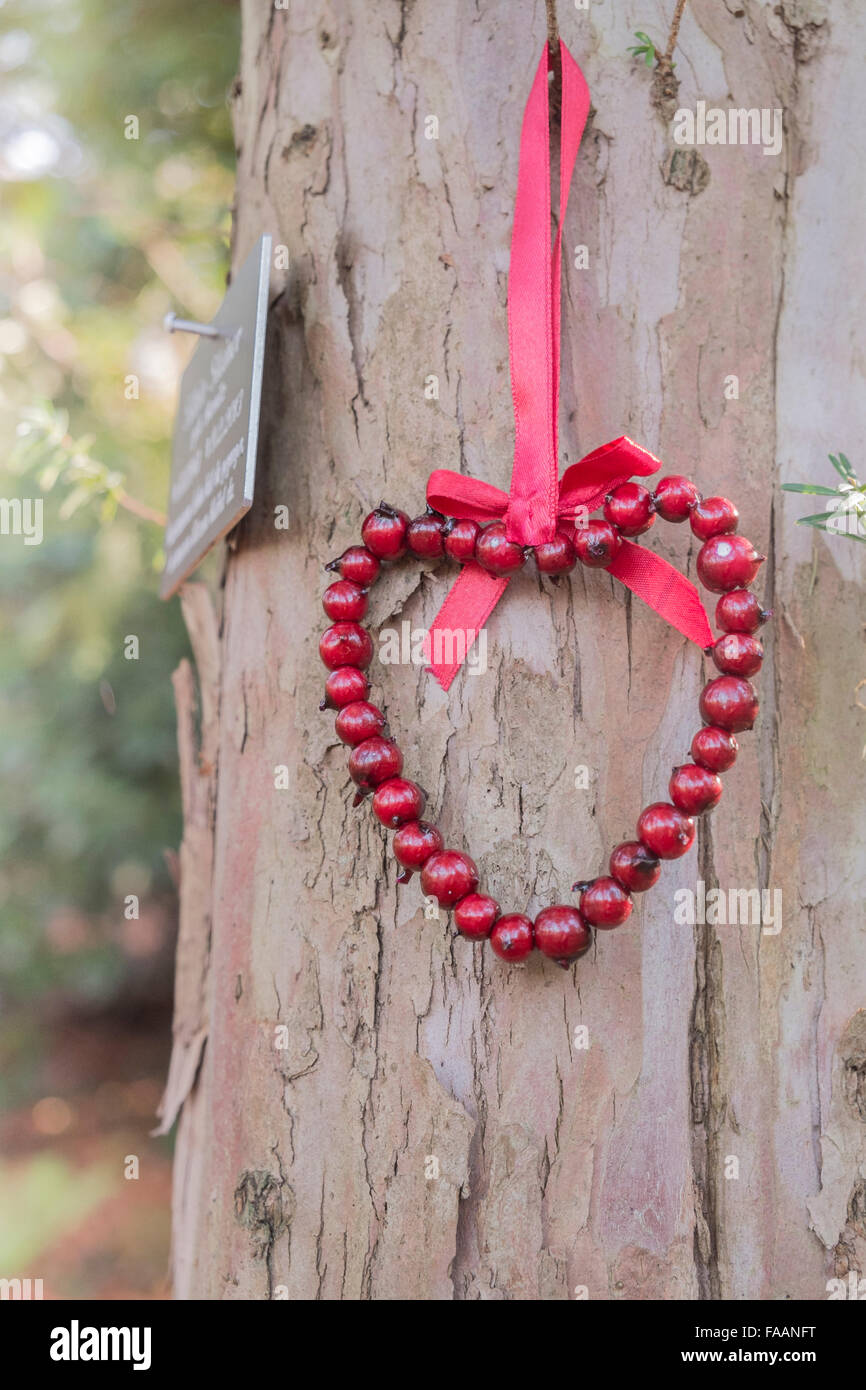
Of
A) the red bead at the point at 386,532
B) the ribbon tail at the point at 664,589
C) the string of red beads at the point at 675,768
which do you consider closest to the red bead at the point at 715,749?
the string of red beads at the point at 675,768

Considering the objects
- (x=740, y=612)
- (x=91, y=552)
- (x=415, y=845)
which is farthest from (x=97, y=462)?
(x=740, y=612)

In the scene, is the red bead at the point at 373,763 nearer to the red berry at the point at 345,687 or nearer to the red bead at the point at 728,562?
the red berry at the point at 345,687

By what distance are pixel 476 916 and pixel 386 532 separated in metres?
0.48

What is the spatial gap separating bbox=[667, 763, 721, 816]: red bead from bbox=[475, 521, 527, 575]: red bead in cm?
32

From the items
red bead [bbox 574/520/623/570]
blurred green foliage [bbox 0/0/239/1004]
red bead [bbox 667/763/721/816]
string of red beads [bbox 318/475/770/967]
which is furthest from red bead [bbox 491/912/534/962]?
blurred green foliage [bbox 0/0/239/1004]

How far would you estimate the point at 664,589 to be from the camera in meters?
1.18

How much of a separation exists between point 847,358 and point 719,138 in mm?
332

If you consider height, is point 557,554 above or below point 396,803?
above

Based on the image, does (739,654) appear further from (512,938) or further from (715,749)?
(512,938)

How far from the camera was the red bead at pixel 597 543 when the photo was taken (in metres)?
1.17

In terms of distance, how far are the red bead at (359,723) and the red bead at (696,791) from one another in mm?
367

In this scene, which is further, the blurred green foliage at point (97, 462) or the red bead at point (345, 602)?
the blurred green foliage at point (97, 462)
